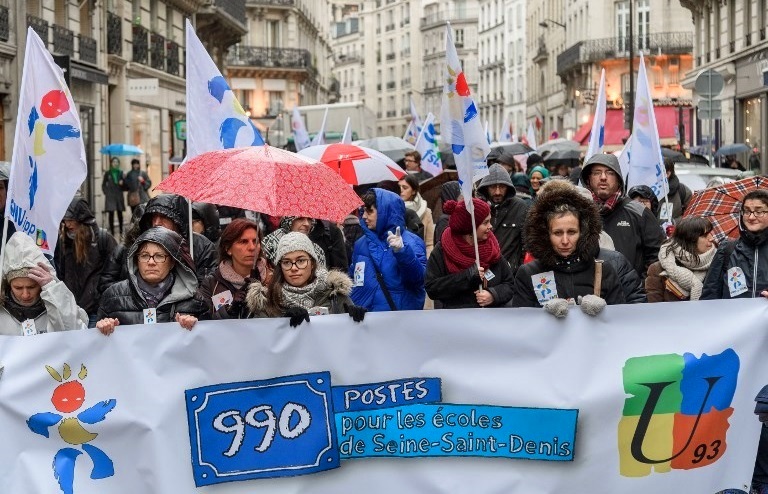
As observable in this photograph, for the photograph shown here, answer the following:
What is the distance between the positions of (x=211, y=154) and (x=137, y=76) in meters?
29.1

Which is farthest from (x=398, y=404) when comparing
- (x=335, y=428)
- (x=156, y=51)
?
(x=156, y=51)

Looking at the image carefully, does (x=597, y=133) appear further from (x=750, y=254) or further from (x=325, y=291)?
(x=325, y=291)

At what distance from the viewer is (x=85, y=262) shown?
9.57m

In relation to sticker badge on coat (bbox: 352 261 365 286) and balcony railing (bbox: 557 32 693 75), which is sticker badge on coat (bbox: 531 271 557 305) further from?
balcony railing (bbox: 557 32 693 75)

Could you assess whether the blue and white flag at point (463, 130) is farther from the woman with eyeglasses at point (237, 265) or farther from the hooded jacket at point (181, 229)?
the hooded jacket at point (181, 229)

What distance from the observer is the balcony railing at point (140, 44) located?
119 ft

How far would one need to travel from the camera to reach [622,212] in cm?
924

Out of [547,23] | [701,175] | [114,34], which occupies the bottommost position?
[701,175]

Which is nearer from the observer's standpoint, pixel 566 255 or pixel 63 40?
pixel 566 255

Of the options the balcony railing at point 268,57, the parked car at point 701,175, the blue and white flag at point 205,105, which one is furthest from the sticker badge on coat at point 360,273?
the balcony railing at point 268,57

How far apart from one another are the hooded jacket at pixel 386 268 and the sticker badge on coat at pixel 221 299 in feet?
5.68

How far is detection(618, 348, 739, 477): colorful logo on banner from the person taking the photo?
6410 mm

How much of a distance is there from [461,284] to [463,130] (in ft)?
3.16

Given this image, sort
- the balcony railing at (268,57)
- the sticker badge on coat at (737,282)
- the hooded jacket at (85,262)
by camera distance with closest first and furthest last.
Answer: the sticker badge on coat at (737,282)
the hooded jacket at (85,262)
the balcony railing at (268,57)
